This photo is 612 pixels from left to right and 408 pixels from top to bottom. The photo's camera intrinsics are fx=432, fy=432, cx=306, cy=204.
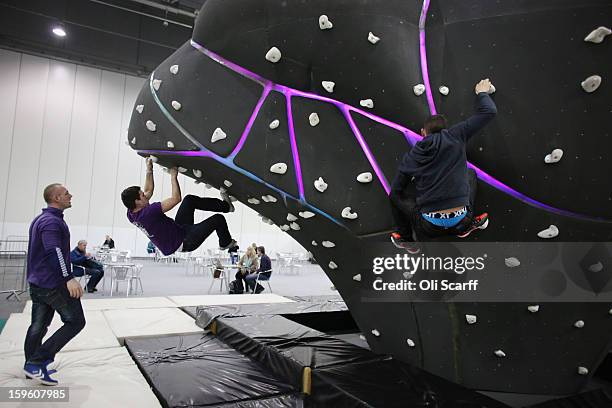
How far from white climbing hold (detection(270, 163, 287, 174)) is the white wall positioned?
14.4 meters

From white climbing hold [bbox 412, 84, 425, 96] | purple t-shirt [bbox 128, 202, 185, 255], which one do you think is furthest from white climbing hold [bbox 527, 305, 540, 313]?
purple t-shirt [bbox 128, 202, 185, 255]

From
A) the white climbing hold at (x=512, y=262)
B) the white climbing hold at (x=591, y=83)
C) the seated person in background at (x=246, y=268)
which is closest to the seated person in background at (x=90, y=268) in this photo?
the seated person in background at (x=246, y=268)

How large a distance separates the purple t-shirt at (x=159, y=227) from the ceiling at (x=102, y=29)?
10.0 m

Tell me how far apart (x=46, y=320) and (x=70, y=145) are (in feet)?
45.7

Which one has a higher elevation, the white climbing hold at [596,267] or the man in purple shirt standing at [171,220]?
the man in purple shirt standing at [171,220]

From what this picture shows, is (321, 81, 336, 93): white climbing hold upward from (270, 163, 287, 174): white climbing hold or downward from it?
upward

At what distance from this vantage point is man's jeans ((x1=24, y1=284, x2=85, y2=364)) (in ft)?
10.3

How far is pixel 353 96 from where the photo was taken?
112 inches

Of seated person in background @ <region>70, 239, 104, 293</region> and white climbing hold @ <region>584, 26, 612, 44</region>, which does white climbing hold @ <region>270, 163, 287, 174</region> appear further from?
seated person in background @ <region>70, 239, 104, 293</region>

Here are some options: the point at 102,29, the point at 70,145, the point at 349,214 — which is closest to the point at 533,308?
the point at 349,214

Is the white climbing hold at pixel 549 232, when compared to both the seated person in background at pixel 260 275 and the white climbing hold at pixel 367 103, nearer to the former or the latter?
the white climbing hold at pixel 367 103

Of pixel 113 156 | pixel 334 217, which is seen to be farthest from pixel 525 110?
pixel 113 156

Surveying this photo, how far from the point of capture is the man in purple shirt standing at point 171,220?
11.4ft

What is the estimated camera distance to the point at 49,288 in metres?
3.12
